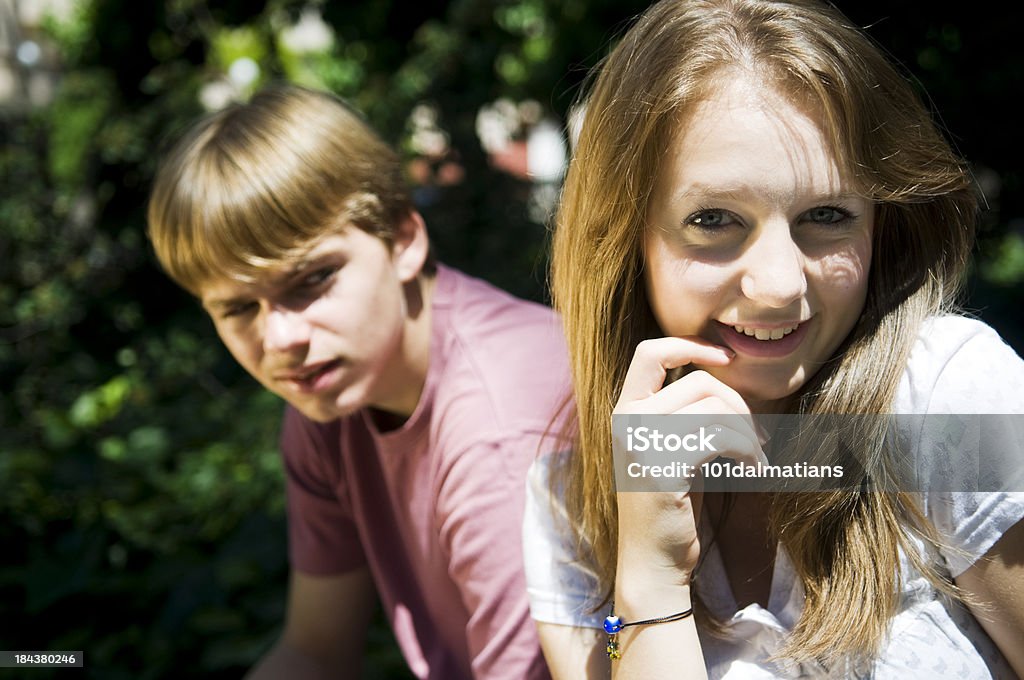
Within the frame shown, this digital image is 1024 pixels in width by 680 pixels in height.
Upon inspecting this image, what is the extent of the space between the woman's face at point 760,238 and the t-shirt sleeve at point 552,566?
0.36 m

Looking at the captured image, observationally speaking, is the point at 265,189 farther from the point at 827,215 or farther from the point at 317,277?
the point at 827,215

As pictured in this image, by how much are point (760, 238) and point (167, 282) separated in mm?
3914

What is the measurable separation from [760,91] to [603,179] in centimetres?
23

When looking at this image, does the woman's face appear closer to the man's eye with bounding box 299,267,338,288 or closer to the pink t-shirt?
the pink t-shirt

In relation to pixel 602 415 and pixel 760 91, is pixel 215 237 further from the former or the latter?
pixel 760 91

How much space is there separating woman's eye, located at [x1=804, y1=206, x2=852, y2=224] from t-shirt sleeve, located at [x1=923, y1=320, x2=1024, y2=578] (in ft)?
0.72

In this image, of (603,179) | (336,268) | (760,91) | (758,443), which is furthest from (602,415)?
(336,268)

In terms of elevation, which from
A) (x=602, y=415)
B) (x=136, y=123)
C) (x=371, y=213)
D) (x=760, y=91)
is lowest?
(x=136, y=123)

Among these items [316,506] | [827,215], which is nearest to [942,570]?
[827,215]

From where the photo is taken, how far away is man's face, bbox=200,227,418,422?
172 cm

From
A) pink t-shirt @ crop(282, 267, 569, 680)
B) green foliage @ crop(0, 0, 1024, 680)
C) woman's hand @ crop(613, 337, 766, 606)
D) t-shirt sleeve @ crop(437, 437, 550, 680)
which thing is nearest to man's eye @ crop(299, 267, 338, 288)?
pink t-shirt @ crop(282, 267, 569, 680)

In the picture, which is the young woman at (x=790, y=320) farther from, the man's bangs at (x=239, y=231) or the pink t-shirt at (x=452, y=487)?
the man's bangs at (x=239, y=231)

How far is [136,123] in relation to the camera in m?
4.49

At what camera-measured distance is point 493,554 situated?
63.7 inches
